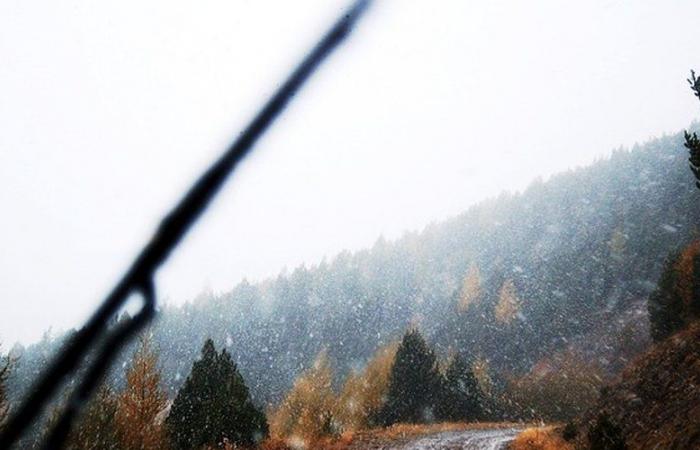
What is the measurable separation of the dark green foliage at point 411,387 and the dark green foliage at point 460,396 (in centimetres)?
130

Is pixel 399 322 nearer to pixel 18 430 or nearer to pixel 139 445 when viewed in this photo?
pixel 139 445

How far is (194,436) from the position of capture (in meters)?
20.6

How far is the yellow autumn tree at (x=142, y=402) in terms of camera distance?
48.0 ft

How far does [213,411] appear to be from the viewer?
69.4 ft

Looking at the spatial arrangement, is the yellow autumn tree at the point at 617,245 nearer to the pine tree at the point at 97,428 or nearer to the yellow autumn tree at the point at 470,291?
the yellow autumn tree at the point at 470,291

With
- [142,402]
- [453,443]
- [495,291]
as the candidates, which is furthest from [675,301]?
[495,291]

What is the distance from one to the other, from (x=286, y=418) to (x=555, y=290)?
69.8 meters

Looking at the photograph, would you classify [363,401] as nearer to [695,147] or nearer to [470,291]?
[695,147]

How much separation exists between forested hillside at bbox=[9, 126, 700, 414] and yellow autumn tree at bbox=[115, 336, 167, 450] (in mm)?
58100

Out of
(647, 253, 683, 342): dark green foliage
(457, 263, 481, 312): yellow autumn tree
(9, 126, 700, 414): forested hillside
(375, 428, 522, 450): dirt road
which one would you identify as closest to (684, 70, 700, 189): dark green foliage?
(375, 428, 522, 450): dirt road

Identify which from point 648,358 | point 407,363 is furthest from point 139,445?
point 407,363

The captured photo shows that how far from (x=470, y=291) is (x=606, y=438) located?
3658 inches

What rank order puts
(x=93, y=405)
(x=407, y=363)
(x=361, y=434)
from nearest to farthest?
(x=93, y=405)
(x=361, y=434)
(x=407, y=363)

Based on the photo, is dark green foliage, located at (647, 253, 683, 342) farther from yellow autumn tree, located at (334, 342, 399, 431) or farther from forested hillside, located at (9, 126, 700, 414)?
forested hillside, located at (9, 126, 700, 414)
